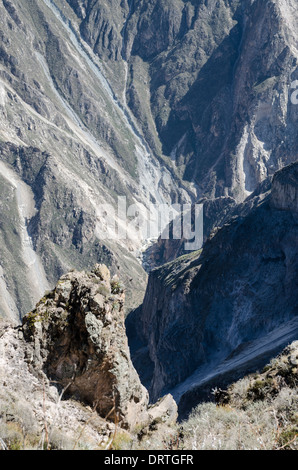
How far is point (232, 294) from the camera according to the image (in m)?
84.9

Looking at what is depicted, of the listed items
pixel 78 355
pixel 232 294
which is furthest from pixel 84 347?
pixel 232 294

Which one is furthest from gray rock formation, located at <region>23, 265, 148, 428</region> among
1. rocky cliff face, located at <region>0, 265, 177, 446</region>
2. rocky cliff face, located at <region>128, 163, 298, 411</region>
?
rocky cliff face, located at <region>128, 163, 298, 411</region>

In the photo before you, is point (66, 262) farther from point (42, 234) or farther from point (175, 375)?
point (175, 375)

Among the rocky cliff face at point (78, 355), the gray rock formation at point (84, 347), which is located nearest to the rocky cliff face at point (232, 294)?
the rocky cliff face at point (78, 355)

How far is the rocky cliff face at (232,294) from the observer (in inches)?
3039

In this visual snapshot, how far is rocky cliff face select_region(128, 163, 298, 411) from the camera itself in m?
77.2

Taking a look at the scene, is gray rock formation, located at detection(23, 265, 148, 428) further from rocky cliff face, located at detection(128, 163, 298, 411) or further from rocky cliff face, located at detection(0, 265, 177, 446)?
rocky cliff face, located at detection(128, 163, 298, 411)

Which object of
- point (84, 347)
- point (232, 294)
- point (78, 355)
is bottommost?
point (232, 294)

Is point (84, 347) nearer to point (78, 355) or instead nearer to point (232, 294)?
point (78, 355)

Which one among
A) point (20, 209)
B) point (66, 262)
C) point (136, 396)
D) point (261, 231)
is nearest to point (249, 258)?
point (261, 231)

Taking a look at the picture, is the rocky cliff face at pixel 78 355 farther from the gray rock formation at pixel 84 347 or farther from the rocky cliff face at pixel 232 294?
the rocky cliff face at pixel 232 294

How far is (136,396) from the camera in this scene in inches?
894

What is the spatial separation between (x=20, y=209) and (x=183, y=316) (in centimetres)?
10752
